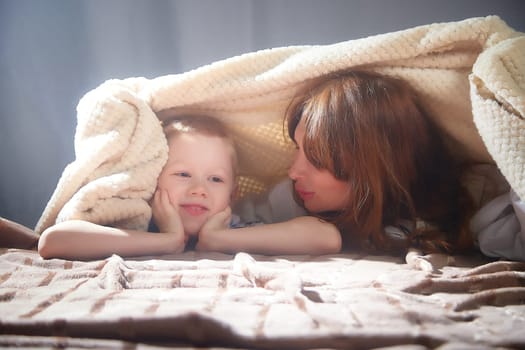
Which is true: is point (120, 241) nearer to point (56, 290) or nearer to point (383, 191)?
point (56, 290)

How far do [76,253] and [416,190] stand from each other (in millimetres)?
680

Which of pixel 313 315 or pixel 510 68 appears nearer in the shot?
pixel 313 315

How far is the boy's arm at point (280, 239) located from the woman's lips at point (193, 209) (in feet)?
0.29

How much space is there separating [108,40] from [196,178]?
24.2 inches

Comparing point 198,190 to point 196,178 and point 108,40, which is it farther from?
point 108,40

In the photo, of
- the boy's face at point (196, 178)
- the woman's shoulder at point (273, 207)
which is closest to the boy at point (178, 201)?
the boy's face at point (196, 178)

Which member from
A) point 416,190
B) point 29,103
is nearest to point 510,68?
point 416,190

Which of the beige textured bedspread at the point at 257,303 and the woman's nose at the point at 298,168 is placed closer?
the beige textured bedspread at the point at 257,303

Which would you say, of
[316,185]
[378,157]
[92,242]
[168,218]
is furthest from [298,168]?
[92,242]

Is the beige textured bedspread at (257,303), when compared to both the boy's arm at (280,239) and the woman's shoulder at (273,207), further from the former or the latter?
the woman's shoulder at (273,207)

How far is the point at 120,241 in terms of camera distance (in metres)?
0.83

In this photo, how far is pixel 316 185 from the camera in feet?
3.28

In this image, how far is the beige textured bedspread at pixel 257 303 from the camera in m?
0.44

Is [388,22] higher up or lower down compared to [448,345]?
higher up
